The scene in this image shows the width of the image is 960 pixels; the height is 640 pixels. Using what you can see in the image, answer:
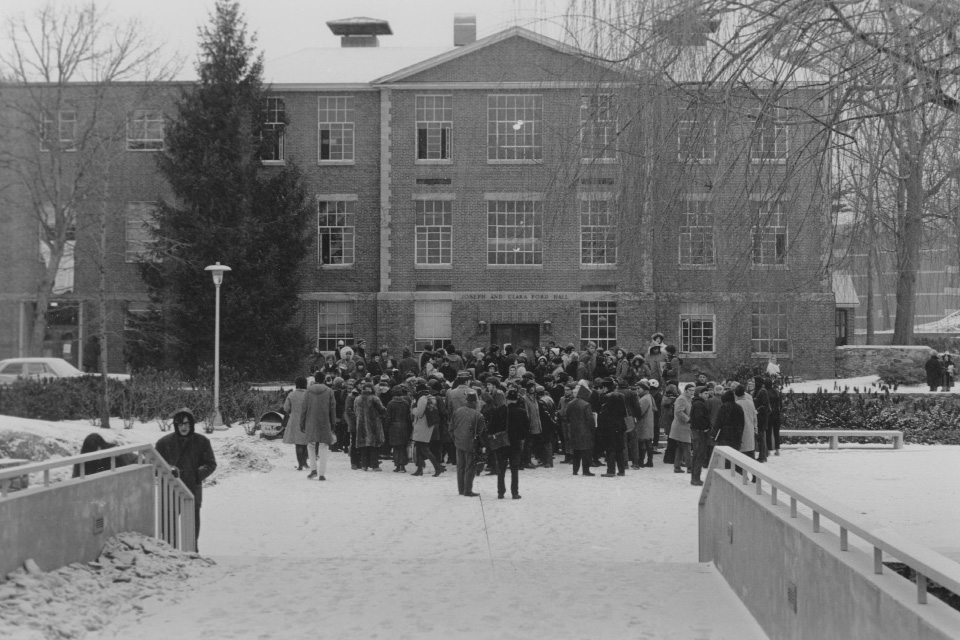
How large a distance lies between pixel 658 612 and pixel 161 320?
33.2 meters

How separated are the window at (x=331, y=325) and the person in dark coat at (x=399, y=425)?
73.4ft

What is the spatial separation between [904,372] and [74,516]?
117ft

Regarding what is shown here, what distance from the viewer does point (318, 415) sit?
1975 cm

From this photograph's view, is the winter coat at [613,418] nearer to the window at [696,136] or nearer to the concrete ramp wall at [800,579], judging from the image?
the concrete ramp wall at [800,579]

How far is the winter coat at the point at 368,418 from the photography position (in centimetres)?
2096

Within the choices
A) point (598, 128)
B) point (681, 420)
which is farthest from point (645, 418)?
point (598, 128)

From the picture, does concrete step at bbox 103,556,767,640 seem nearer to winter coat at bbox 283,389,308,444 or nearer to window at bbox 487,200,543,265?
winter coat at bbox 283,389,308,444

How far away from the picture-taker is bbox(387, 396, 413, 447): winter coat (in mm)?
20953

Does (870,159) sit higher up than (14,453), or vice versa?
(870,159)

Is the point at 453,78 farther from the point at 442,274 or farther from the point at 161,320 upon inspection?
the point at 161,320

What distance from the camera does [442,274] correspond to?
1690 inches

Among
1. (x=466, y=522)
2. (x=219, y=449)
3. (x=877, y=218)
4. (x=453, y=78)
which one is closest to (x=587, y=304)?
(x=453, y=78)

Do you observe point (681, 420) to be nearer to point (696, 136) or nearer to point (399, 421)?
point (399, 421)

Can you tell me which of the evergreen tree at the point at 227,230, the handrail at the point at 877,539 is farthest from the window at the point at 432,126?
the handrail at the point at 877,539
